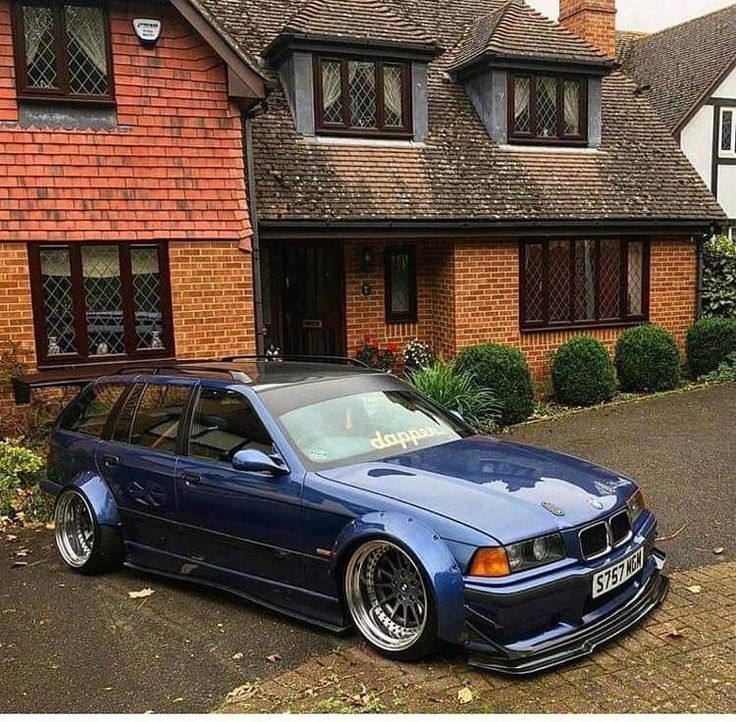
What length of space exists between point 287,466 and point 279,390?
0.65 m

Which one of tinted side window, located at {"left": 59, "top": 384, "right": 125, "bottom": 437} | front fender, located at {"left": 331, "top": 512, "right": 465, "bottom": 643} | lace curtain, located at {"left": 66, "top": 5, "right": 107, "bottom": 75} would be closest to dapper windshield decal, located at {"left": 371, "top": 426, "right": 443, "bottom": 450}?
front fender, located at {"left": 331, "top": 512, "right": 465, "bottom": 643}

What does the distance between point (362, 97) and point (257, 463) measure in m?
9.07

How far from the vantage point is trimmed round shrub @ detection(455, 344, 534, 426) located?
10.6 metres

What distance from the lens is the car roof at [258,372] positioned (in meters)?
5.19

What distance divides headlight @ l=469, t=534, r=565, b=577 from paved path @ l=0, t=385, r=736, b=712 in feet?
1.73

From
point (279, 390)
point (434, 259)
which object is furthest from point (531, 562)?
point (434, 259)

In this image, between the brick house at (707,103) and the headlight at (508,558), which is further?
the brick house at (707,103)

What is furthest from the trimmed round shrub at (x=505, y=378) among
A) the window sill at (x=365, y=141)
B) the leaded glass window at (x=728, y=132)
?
the leaded glass window at (x=728, y=132)

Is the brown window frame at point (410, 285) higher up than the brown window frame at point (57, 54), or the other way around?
the brown window frame at point (57, 54)

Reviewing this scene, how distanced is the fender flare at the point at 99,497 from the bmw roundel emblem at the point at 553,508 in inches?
118

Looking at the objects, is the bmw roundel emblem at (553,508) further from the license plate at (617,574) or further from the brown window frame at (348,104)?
the brown window frame at (348,104)

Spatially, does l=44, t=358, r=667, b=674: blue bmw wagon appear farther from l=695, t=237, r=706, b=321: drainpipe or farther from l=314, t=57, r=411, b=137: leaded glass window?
l=695, t=237, r=706, b=321: drainpipe

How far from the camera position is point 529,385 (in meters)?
10.8

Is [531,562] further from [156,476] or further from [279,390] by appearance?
[156,476]
